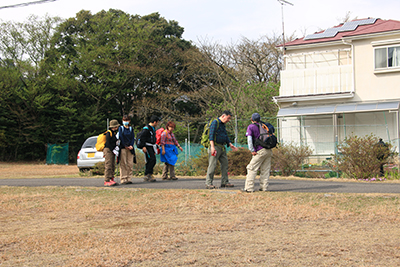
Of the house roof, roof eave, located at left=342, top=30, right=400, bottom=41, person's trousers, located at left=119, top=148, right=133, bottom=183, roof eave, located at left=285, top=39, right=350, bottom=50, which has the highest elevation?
the house roof

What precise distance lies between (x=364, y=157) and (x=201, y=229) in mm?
8754

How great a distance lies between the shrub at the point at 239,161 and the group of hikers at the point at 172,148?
2567 mm

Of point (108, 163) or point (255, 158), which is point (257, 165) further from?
point (108, 163)

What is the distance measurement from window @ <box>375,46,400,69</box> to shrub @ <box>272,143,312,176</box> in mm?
8679

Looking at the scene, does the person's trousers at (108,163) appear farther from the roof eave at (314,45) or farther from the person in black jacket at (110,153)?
the roof eave at (314,45)

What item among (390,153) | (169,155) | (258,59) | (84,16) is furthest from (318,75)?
(84,16)

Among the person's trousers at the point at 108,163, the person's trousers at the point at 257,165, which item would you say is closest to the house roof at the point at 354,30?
the person's trousers at the point at 257,165

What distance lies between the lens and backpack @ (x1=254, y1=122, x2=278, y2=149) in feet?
29.5

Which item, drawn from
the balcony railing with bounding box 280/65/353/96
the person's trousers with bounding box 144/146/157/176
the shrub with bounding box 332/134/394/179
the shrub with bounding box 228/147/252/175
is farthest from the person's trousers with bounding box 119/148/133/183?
the balcony railing with bounding box 280/65/353/96

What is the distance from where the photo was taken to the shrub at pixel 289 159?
577 inches

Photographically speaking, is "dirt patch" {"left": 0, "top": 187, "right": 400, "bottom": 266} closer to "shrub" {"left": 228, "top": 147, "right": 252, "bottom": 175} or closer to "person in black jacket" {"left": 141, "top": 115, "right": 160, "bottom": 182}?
"person in black jacket" {"left": 141, "top": 115, "right": 160, "bottom": 182}

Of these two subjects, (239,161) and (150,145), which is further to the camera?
(239,161)

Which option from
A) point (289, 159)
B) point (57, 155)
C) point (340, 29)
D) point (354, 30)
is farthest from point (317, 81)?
point (57, 155)

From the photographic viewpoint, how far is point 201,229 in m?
5.68
